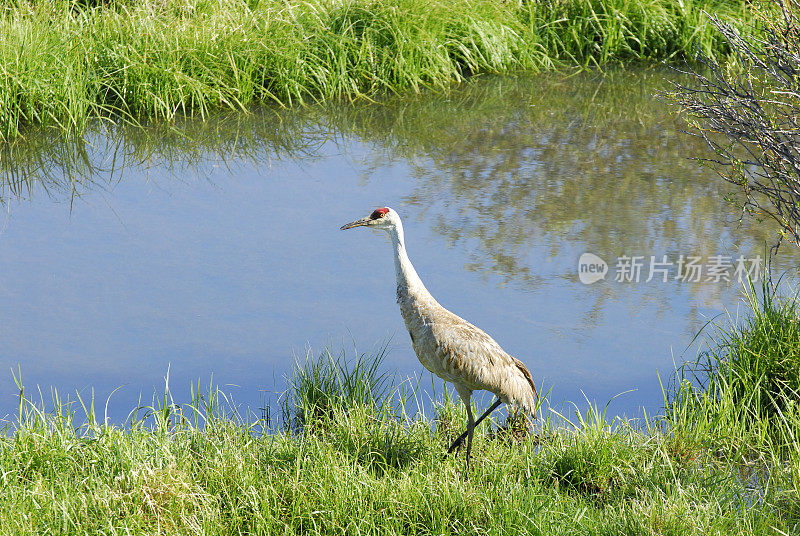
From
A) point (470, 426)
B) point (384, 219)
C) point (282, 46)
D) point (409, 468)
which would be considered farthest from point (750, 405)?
point (282, 46)

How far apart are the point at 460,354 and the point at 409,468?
588 millimetres

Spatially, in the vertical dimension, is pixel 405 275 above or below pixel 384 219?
below

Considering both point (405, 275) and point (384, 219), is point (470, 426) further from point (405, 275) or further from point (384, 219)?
point (384, 219)

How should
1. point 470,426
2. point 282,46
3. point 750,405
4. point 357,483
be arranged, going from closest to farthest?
point 357,483, point 470,426, point 750,405, point 282,46

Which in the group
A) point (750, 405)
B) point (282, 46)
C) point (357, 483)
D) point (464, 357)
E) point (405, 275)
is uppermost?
point (282, 46)

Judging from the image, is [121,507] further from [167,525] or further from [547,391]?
[547,391]

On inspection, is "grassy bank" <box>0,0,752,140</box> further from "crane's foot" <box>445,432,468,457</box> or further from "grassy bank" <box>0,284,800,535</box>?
"crane's foot" <box>445,432,468,457</box>

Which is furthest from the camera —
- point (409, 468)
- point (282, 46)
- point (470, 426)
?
point (282, 46)

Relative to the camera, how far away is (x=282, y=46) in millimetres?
9797

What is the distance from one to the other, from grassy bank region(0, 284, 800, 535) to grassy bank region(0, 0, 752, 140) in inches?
199

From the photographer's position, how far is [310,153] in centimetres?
875

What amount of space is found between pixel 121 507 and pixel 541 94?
7.87 metres

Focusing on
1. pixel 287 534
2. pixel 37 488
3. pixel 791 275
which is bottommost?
pixel 791 275

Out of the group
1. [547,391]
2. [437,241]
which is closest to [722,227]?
[437,241]
